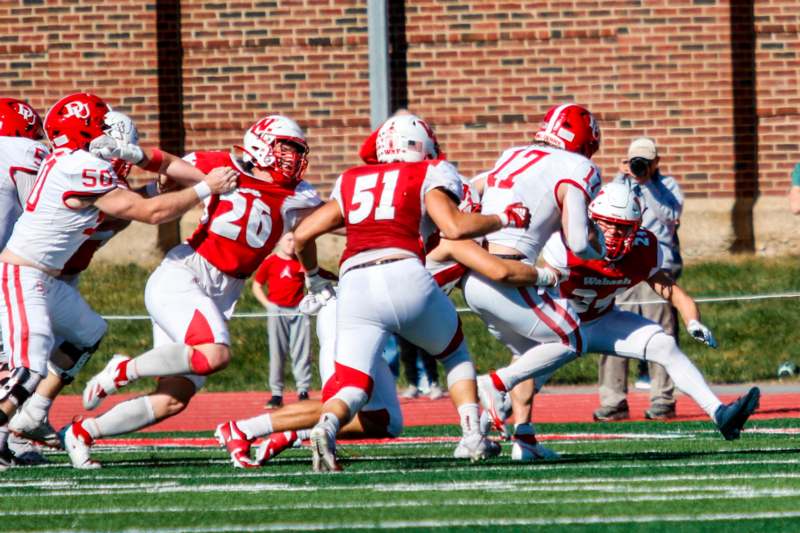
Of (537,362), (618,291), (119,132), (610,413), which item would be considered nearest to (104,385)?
(119,132)

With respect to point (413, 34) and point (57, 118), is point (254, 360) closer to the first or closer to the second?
point (413, 34)

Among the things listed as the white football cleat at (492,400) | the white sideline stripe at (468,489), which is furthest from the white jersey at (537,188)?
the white sideline stripe at (468,489)

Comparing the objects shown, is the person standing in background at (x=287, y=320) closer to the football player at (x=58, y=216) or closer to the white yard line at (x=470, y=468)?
the football player at (x=58, y=216)

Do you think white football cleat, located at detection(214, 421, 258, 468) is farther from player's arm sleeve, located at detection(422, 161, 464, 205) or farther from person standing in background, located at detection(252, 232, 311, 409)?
person standing in background, located at detection(252, 232, 311, 409)

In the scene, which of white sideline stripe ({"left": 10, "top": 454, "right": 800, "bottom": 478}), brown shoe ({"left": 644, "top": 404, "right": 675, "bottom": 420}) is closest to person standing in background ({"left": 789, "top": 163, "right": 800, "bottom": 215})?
brown shoe ({"left": 644, "top": 404, "right": 675, "bottom": 420})

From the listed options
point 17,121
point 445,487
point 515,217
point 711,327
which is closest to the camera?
point 445,487

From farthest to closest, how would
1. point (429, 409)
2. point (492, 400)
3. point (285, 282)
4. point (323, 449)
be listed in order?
point (285, 282) < point (429, 409) < point (492, 400) < point (323, 449)

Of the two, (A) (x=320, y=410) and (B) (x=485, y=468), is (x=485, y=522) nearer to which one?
(B) (x=485, y=468)

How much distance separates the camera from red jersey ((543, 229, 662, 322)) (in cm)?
920

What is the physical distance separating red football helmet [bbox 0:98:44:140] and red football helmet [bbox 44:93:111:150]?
3.69ft

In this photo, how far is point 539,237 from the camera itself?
8.70 meters

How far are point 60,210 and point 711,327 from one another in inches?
329

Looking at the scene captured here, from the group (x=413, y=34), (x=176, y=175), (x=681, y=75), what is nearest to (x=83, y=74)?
(x=413, y=34)

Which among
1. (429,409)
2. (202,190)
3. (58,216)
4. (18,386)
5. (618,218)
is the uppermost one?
(202,190)
